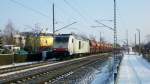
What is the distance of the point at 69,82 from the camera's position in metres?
21.5

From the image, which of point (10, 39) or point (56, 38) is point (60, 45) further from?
point (10, 39)

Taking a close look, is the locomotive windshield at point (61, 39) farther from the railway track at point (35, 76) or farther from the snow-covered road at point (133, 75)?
the railway track at point (35, 76)

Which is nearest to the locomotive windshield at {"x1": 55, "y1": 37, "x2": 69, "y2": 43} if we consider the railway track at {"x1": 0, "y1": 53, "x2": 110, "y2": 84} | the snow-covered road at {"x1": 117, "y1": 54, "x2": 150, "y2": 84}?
the snow-covered road at {"x1": 117, "y1": 54, "x2": 150, "y2": 84}

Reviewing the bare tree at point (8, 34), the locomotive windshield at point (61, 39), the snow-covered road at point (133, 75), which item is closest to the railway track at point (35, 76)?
the snow-covered road at point (133, 75)

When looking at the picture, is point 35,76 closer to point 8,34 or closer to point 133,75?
point 133,75

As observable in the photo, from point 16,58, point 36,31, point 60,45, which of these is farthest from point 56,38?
point 36,31

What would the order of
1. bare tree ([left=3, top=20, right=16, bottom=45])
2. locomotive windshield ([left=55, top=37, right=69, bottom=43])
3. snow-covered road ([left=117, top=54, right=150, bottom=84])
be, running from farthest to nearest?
1. bare tree ([left=3, top=20, right=16, bottom=45])
2. locomotive windshield ([left=55, top=37, right=69, bottom=43])
3. snow-covered road ([left=117, top=54, right=150, bottom=84])

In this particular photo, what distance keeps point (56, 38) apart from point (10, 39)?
90.5 meters

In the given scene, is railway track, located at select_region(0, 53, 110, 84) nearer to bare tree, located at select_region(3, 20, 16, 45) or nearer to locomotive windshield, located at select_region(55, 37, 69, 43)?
locomotive windshield, located at select_region(55, 37, 69, 43)

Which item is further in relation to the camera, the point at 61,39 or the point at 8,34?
the point at 8,34

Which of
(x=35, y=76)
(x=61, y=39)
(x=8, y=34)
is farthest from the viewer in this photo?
(x=8, y=34)

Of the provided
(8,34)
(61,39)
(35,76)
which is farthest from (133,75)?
(8,34)

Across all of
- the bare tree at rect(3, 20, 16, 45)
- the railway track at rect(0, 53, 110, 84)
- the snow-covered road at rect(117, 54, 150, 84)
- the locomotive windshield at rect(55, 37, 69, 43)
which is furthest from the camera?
the bare tree at rect(3, 20, 16, 45)

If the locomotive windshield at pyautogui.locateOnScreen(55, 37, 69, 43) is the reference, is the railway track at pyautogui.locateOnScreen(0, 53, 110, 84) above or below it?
below
